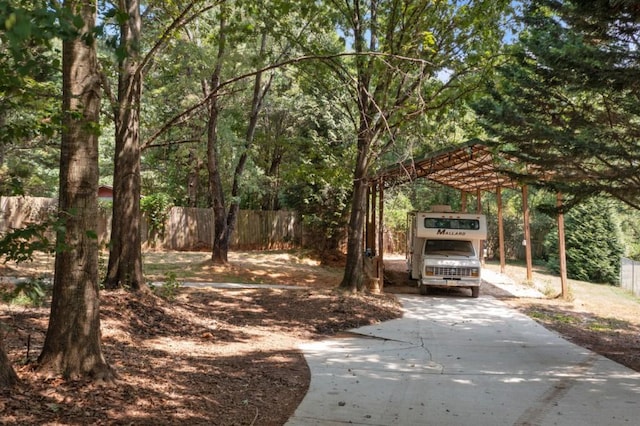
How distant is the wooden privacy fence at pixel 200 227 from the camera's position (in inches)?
890

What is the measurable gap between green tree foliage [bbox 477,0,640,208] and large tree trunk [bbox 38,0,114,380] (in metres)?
6.17

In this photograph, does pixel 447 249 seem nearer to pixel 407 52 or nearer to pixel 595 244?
pixel 407 52

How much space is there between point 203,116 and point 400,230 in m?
18.5

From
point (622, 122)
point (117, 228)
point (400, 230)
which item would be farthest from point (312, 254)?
point (622, 122)

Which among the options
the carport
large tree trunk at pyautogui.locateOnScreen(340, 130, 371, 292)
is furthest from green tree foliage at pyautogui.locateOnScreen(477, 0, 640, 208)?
large tree trunk at pyautogui.locateOnScreen(340, 130, 371, 292)

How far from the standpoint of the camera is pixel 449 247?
1764 centimetres

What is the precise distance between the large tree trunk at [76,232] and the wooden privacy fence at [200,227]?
19.1 metres

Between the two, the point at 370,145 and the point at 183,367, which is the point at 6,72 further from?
the point at 370,145

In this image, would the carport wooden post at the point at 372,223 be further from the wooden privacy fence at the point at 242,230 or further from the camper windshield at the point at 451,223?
the wooden privacy fence at the point at 242,230

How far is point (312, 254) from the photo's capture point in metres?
25.5

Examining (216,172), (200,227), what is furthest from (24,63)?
(200,227)

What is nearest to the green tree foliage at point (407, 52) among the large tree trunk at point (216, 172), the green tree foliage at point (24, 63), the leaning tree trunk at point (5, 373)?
the large tree trunk at point (216, 172)

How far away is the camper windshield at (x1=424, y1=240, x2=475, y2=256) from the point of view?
17312 millimetres

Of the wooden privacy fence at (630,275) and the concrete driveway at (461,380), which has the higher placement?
the wooden privacy fence at (630,275)
